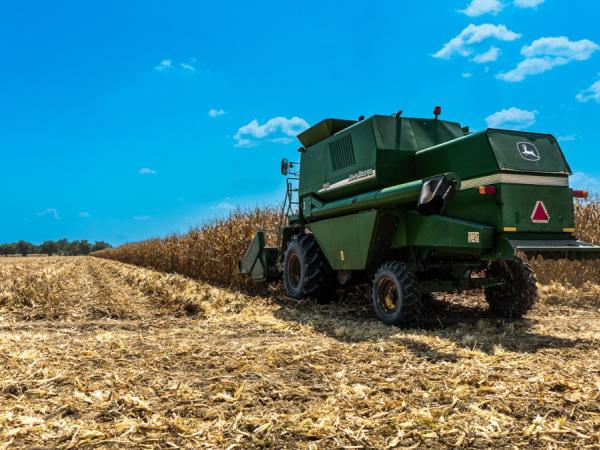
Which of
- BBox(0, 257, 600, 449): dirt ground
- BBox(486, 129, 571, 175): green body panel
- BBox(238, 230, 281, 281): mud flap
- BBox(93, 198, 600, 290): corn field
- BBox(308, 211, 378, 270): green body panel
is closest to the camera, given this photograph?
BBox(0, 257, 600, 449): dirt ground

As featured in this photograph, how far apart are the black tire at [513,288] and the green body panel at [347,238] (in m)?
1.97

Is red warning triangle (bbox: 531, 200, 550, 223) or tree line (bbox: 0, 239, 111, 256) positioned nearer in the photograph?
red warning triangle (bbox: 531, 200, 550, 223)

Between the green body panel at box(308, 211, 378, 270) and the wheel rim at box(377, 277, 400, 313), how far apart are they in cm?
52

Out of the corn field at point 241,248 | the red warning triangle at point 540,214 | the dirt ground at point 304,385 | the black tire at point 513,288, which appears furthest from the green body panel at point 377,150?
the corn field at point 241,248

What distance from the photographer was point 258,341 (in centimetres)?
600

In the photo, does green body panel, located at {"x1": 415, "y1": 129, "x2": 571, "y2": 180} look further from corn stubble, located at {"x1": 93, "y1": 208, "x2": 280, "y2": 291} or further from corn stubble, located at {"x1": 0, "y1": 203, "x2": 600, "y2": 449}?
corn stubble, located at {"x1": 93, "y1": 208, "x2": 280, "y2": 291}

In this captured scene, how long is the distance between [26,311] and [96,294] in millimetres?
3026

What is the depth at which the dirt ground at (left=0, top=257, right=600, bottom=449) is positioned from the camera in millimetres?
3217

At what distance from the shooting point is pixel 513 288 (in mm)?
7754

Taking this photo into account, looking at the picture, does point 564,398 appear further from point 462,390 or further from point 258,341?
point 258,341

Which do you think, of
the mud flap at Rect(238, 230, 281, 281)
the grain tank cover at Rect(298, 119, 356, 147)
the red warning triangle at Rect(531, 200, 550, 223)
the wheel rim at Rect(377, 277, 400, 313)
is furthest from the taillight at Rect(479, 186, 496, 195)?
the mud flap at Rect(238, 230, 281, 281)

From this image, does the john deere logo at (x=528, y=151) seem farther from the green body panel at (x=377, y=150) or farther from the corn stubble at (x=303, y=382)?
the corn stubble at (x=303, y=382)

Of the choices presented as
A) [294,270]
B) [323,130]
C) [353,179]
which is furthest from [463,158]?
[294,270]

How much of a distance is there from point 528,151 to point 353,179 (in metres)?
2.59
